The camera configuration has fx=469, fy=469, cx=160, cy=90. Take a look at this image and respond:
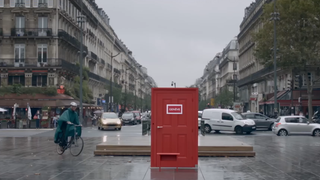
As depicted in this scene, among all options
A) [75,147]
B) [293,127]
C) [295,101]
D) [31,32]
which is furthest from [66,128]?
[295,101]

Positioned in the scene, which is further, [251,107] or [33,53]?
[251,107]

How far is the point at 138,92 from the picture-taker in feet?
546

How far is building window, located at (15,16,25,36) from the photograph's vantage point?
178 feet

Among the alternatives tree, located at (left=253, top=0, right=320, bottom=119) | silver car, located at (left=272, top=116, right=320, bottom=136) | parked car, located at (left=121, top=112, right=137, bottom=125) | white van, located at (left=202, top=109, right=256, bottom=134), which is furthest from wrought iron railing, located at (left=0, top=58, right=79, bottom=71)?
silver car, located at (left=272, top=116, right=320, bottom=136)

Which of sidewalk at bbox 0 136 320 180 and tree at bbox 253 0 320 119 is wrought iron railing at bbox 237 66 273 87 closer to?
tree at bbox 253 0 320 119

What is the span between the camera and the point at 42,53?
5459 centimetres

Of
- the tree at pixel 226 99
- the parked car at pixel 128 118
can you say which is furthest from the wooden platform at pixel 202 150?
the tree at pixel 226 99

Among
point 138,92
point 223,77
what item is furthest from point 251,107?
point 138,92

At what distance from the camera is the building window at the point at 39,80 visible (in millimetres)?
54562

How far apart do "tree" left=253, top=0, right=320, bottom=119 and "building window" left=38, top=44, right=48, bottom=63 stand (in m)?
24.6

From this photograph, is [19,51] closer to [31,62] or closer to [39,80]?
[31,62]

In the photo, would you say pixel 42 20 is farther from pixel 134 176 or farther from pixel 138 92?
pixel 138 92

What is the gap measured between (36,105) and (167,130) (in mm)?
43292

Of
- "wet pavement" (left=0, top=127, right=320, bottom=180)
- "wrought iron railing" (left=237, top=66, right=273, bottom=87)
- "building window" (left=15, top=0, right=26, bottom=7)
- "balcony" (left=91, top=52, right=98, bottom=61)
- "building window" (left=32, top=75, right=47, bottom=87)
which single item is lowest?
"wet pavement" (left=0, top=127, right=320, bottom=180)
